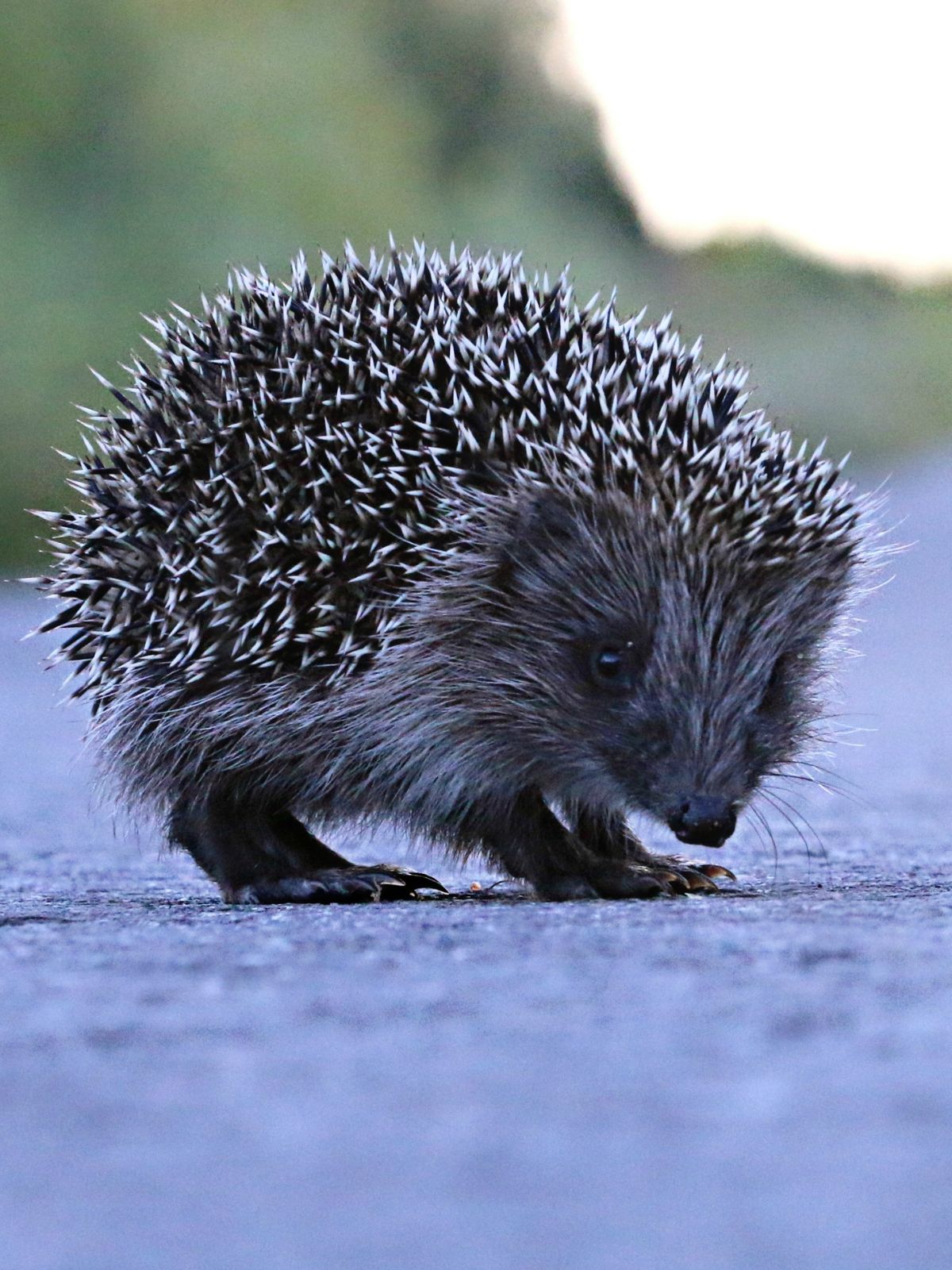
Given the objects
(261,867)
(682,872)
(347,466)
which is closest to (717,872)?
(682,872)

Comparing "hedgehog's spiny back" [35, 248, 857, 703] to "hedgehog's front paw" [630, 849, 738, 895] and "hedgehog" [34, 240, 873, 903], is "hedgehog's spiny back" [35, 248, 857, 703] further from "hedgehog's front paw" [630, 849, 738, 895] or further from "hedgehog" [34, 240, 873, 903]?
"hedgehog's front paw" [630, 849, 738, 895]

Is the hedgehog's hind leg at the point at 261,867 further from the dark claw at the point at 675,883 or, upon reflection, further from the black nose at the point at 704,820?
the black nose at the point at 704,820

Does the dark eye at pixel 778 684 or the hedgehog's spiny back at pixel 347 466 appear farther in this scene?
the dark eye at pixel 778 684

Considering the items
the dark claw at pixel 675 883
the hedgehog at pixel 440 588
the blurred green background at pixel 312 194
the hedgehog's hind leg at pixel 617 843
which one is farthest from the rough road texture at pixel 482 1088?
the blurred green background at pixel 312 194

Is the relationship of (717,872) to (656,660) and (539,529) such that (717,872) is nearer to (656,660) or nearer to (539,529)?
(656,660)

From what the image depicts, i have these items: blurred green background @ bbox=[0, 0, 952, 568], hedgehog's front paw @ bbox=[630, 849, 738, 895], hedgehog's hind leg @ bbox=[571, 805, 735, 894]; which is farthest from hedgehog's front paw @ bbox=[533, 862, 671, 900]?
blurred green background @ bbox=[0, 0, 952, 568]

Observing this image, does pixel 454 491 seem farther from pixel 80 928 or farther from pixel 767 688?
pixel 80 928

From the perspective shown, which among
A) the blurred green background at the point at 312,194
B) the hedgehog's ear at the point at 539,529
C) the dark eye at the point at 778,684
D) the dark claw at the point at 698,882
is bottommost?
the dark claw at the point at 698,882
